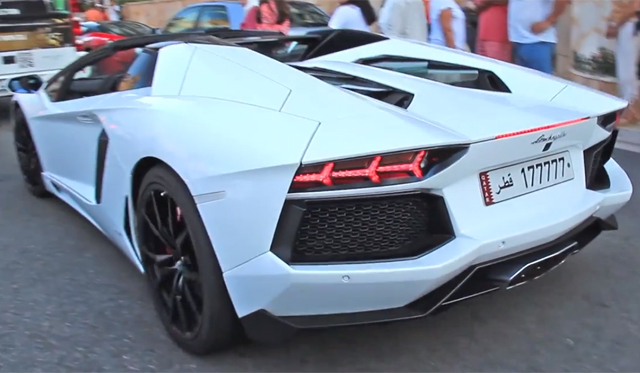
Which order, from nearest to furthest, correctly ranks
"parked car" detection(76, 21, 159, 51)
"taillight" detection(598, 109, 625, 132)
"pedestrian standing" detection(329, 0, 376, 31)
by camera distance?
"taillight" detection(598, 109, 625, 132)
"pedestrian standing" detection(329, 0, 376, 31)
"parked car" detection(76, 21, 159, 51)

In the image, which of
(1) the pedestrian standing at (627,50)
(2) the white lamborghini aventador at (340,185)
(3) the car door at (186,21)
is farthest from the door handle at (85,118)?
(3) the car door at (186,21)

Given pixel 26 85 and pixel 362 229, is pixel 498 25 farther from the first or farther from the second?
pixel 362 229

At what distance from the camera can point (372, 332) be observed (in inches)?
122

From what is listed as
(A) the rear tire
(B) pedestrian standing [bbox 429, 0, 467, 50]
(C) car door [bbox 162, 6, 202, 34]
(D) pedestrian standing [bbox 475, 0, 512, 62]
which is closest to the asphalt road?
(A) the rear tire

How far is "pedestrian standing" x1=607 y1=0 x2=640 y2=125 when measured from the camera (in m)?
7.54

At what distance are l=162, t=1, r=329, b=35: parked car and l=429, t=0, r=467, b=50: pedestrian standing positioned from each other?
8.14 ft

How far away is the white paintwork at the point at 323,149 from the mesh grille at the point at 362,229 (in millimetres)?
55

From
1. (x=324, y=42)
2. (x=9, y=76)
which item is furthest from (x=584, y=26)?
(x=9, y=76)

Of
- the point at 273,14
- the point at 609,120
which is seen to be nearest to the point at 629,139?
the point at 273,14

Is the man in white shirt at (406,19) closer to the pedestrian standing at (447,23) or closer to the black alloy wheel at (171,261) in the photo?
the pedestrian standing at (447,23)

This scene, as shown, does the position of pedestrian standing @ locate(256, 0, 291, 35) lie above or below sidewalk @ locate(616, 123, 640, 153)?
above

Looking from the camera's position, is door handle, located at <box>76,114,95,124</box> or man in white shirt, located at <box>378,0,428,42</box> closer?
door handle, located at <box>76,114,95,124</box>

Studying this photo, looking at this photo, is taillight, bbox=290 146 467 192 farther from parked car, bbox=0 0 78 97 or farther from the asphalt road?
parked car, bbox=0 0 78 97

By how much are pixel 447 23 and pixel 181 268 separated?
5.48 metres
